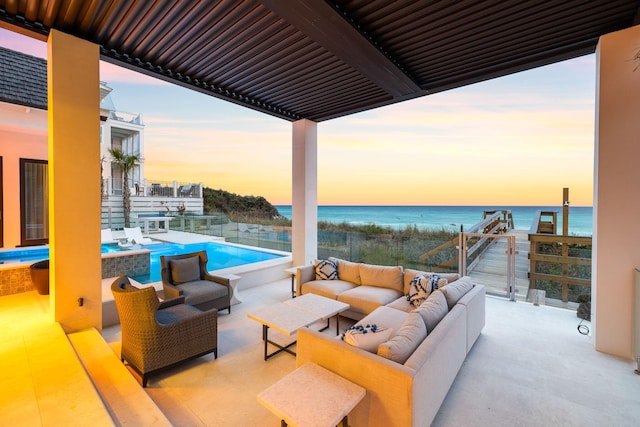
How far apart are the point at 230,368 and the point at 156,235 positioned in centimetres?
892

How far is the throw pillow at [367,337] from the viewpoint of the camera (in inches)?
72.1

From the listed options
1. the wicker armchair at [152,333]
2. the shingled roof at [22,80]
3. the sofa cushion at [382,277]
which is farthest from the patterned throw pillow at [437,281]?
the shingled roof at [22,80]

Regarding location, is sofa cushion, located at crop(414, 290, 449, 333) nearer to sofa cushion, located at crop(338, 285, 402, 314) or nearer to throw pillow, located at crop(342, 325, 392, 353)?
throw pillow, located at crop(342, 325, 392, 353)

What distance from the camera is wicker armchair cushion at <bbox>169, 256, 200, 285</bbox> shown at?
12.5ft

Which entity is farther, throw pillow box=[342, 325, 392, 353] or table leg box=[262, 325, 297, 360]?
table leg box=[262, 325, 297, 360]

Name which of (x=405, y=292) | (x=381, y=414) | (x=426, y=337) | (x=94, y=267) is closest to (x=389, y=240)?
(x=405, y=292)

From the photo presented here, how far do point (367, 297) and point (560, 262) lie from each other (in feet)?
10.1

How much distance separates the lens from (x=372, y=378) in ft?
5.33

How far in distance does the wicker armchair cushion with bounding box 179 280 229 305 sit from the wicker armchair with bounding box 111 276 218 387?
2.64 feet

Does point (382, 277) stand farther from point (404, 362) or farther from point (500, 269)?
point (500, 269)

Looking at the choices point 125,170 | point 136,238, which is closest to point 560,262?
point 136,238

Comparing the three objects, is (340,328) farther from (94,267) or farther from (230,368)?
(94,267)

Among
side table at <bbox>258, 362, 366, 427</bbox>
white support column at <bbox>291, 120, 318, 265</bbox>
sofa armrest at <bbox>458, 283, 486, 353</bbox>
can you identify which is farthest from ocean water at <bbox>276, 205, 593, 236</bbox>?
side table at <bbox>258, 362, 366, 427</bbox>

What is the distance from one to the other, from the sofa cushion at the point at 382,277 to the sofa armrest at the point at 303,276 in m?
0.82
